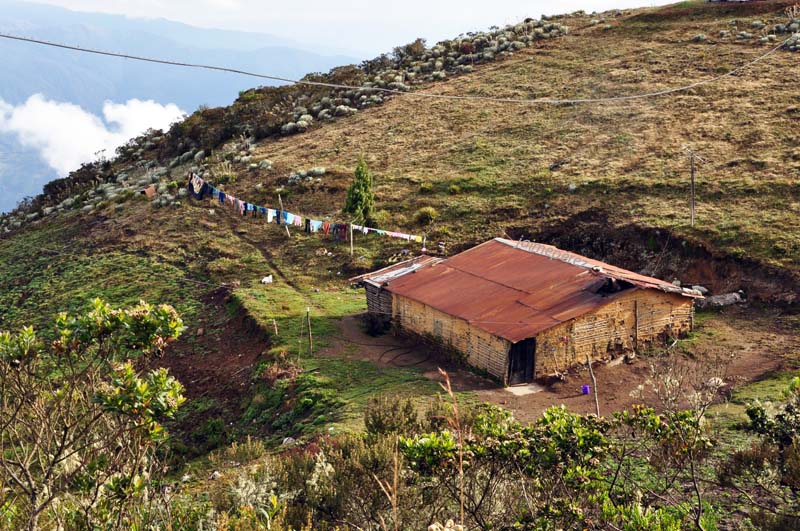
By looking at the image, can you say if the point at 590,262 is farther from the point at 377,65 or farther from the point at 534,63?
the point at 377,65

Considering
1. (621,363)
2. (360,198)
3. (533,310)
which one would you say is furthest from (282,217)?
(621,363)

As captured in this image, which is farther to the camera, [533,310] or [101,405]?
[533,310]

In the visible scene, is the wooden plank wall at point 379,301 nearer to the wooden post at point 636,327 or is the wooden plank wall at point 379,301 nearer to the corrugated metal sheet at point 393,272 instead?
the corrugated metal sheet at point 393,272

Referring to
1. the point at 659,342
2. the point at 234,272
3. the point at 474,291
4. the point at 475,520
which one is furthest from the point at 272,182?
the point at 475,520

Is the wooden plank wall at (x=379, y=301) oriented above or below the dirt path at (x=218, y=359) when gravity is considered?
above

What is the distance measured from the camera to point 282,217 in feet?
121

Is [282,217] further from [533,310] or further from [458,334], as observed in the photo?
[533,310]

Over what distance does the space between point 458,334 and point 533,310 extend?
2.33 metres

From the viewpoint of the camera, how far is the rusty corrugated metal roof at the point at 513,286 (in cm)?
2133

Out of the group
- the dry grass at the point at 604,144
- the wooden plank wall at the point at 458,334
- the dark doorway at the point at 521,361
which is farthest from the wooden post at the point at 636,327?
the dry grass at the point at 604,144

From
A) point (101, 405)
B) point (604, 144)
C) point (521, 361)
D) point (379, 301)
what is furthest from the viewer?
point (604, 144)

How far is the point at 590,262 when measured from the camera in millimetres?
24625

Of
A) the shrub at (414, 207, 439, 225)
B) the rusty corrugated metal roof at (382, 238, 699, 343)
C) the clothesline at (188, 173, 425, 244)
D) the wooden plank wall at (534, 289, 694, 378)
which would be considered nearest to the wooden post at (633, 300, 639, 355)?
the wooden plank wall at (534, 289, 694, 378)

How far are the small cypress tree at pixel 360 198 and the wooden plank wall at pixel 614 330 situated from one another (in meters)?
15.7
